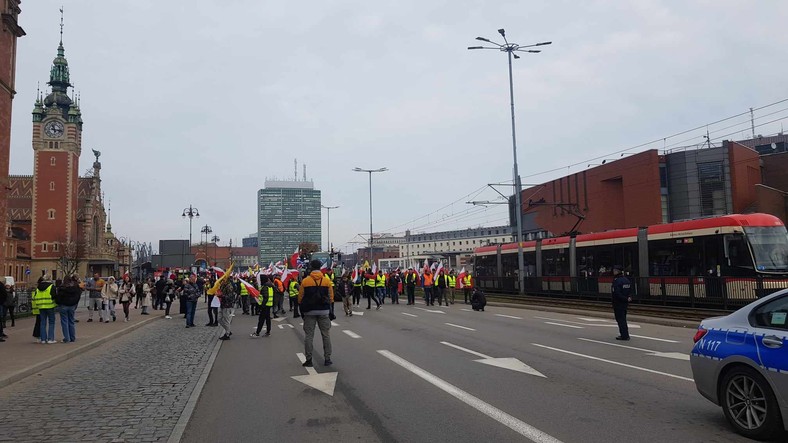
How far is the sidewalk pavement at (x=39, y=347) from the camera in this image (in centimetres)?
1026

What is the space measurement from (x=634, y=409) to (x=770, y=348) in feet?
6.23

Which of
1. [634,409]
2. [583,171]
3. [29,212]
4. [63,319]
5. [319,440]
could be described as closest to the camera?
[319,440]

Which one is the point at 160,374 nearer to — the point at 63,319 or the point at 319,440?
the point at 319,440

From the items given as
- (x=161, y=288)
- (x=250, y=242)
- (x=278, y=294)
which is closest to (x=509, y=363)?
(x=278, y=294)

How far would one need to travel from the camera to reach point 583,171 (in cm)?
5584

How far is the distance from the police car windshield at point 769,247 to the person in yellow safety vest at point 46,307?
2176 centimetres

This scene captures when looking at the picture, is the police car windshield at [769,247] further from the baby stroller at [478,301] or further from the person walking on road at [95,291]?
the person walking on road at [95,291]

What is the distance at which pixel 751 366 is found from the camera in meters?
5.54

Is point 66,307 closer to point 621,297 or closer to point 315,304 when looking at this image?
point 315,304

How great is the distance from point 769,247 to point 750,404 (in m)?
17.4

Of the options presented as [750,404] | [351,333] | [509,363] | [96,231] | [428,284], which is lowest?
[351,333]

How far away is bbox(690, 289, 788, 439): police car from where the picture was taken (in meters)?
5.30

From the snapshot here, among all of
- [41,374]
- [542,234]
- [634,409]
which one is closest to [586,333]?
[634,409]

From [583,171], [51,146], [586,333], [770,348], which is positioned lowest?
[586,333]
